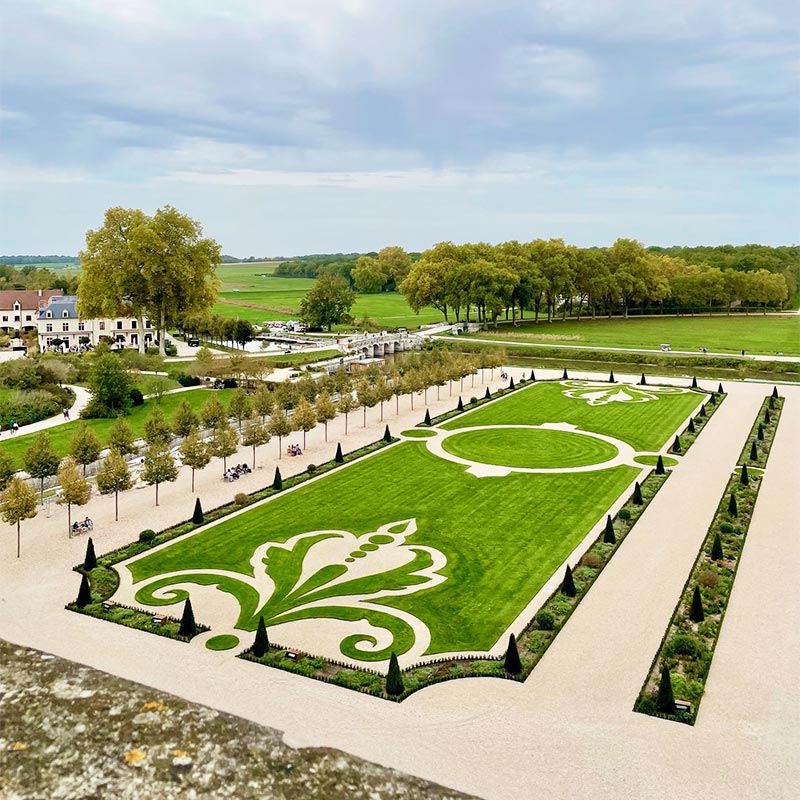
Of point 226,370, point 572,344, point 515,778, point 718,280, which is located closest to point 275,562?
point 515,778

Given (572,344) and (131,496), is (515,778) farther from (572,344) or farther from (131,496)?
(572,344)

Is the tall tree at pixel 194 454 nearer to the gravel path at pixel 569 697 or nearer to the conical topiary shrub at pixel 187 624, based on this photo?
the gravel path at pixel 569 697

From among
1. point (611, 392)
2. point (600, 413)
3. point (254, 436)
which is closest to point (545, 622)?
point (254, 436)

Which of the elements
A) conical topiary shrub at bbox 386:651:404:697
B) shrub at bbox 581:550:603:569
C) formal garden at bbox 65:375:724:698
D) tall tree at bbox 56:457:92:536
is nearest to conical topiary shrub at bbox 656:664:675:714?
formal garden at bbox 65:375:724:698

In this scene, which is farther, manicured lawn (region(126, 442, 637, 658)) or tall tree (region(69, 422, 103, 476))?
tall tree (region(69, 422, 103, 476))

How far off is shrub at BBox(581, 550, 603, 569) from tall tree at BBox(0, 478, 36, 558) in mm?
23968

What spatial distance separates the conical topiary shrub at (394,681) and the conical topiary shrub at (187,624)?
7.38 meters

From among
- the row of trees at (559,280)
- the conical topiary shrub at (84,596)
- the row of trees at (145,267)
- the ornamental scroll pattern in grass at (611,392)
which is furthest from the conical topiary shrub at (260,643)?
the row of trees at (559,280)

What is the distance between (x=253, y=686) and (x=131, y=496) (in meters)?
21.1

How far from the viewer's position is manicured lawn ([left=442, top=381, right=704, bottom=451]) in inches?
2245

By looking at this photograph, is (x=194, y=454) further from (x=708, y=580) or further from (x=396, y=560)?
(x=708, y=580)

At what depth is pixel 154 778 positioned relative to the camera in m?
18.3

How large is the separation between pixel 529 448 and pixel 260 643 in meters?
31.4

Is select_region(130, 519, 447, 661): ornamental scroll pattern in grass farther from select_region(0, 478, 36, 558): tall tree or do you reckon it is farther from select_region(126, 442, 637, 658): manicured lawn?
select_region(0, 478, 36, 558): tall tree
